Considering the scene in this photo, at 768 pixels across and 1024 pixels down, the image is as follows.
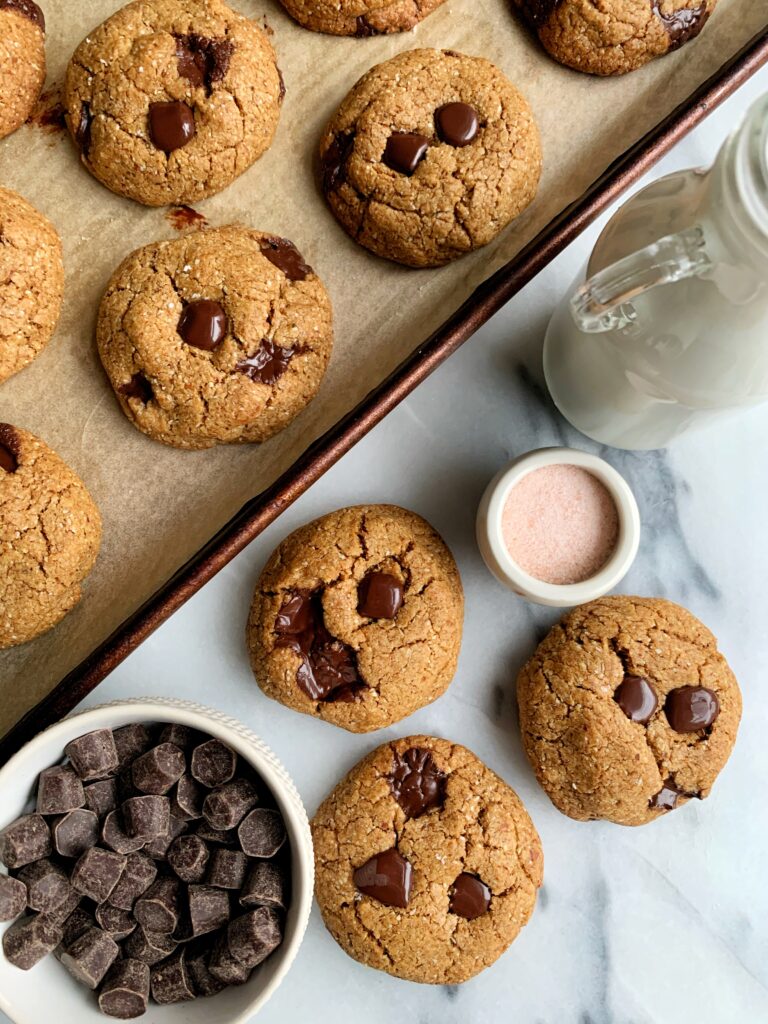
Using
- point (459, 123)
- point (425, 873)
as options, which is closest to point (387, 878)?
point (425, 873)

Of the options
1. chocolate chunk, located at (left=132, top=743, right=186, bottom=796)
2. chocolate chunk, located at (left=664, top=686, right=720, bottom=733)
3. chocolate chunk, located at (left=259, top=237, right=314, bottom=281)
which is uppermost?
chocolate chunk, located at (left=259, top=237, right=314, bottom=281)

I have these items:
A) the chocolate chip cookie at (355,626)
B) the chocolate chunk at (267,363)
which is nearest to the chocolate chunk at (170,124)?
the chocolate chunk at (267,363)

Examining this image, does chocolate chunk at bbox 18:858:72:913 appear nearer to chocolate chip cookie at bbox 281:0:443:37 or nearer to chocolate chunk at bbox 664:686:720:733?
chocolate chunk at bbox 664:686:720:733

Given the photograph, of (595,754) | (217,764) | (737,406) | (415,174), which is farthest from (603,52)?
(217,764)

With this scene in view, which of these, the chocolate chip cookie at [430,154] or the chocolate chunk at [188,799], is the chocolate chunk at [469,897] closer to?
the chocolate chunk at [188,799]

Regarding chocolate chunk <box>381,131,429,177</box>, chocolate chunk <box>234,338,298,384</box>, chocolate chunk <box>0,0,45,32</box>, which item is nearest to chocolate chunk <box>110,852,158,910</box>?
chocolate chunk <box>234,338,298,384</box>

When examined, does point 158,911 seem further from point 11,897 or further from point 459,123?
point 459,123
